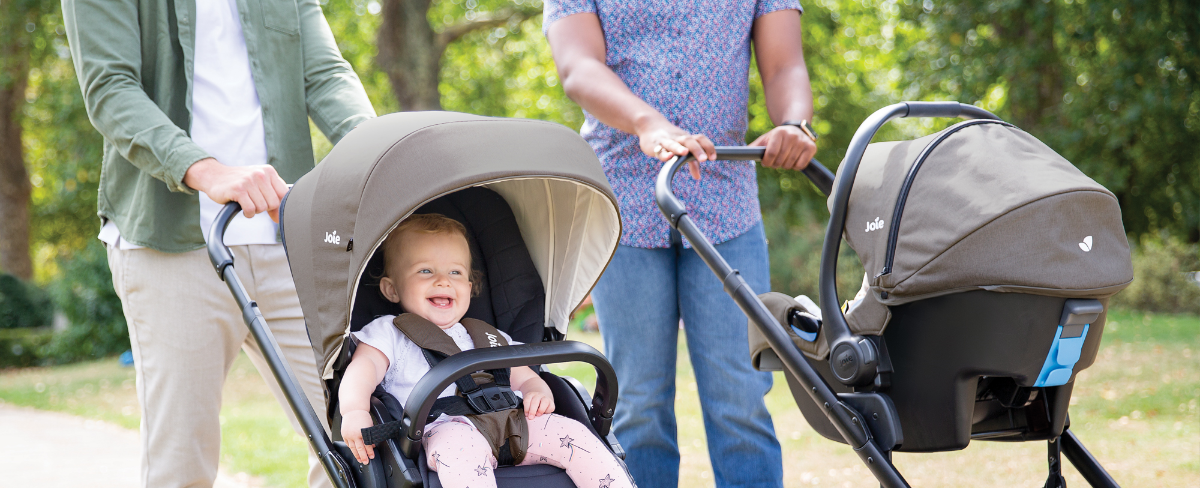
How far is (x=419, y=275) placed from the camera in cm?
240

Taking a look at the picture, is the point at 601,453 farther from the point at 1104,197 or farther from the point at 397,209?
the point at 1104,197

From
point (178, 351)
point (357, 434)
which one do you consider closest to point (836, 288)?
point (357, 434)

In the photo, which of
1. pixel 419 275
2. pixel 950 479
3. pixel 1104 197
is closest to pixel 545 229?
pixel 419 275

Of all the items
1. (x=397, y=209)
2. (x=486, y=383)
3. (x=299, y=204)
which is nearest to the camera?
(x=397, y=209)

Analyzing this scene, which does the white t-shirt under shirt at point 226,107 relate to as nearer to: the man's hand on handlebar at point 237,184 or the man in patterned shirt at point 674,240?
the man's hand on handlebar at point 237,184

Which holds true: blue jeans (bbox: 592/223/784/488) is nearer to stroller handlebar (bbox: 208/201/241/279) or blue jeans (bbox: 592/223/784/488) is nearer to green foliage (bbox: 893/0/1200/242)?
stroller handlebar (bbox: 208/201/241/279)

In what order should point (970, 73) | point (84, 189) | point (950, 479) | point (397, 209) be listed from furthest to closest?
point (84, 189)
point (970, 73)
point (950, 479)
point (397, 209)

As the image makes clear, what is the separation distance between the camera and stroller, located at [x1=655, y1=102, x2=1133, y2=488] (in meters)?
1.93

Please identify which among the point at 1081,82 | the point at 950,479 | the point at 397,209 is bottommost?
the point at 950,479

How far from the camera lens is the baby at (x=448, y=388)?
6.79 ft

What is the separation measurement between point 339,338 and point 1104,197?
1659 mm

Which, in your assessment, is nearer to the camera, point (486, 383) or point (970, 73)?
point (486, 383)

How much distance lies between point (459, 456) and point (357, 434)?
0.23 meters

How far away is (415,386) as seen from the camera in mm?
2008
